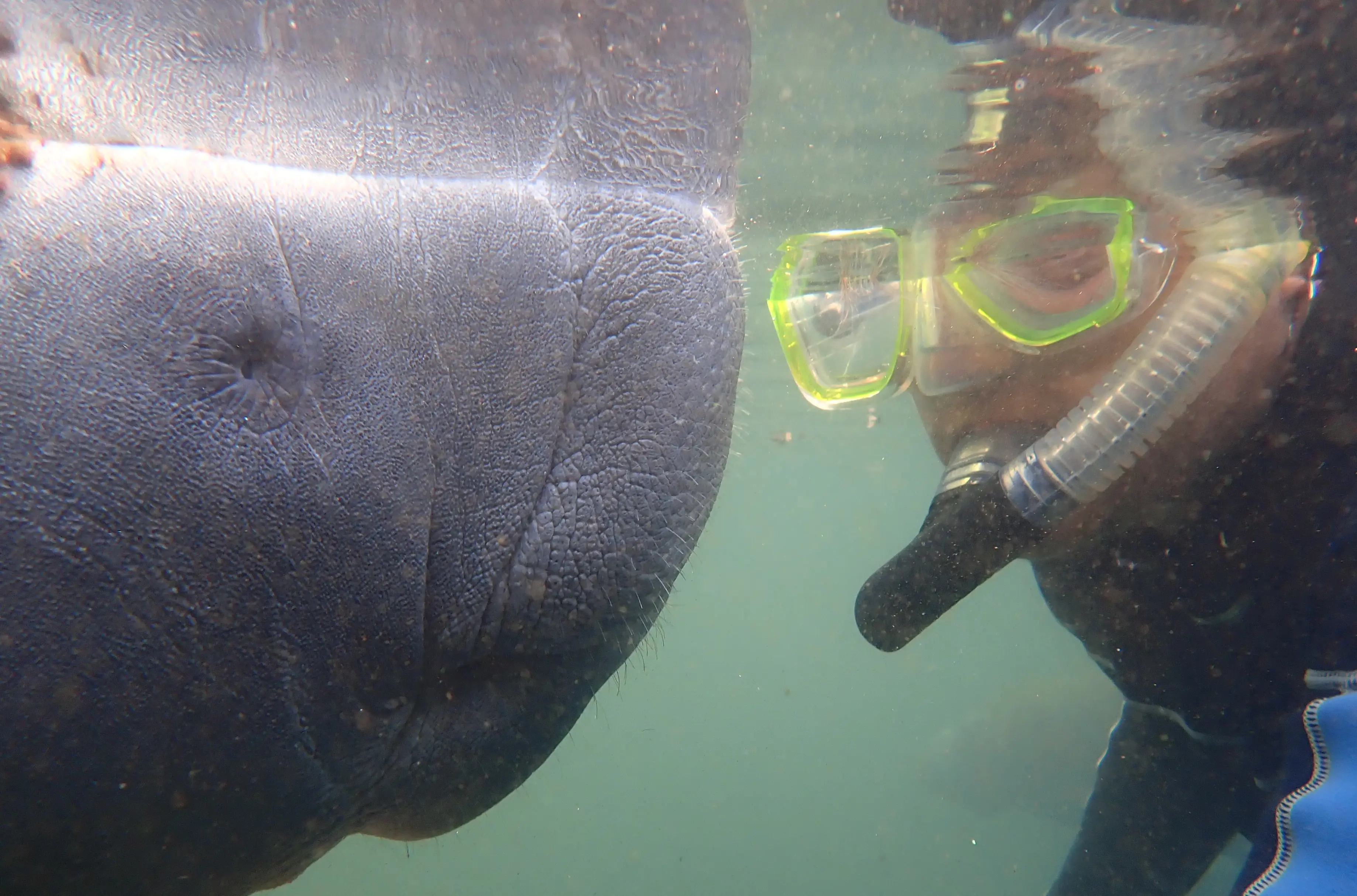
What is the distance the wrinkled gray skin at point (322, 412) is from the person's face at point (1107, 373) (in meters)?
2.09

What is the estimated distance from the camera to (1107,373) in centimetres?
291

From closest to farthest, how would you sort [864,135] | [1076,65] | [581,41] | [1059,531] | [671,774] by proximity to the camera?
[581,41] < [1059,531] < [1076,65] < [864,135] < [671,774]

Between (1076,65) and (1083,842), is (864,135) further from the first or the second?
(1083,842)

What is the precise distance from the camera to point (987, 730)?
15164 mm

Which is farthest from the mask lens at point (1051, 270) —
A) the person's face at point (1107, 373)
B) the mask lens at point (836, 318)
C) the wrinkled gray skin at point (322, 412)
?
the wrinkled gray skin at point (322, 412)

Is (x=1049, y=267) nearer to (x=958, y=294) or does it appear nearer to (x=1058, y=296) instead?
(x=1058, y=296)

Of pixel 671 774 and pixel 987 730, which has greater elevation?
pixel 671 774

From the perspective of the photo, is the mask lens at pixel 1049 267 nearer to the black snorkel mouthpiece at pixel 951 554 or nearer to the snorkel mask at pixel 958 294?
the snorkel mask at pixel 958 294

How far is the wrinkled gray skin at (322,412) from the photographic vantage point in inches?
40.8

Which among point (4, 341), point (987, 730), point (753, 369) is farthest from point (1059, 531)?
point (987, 730)

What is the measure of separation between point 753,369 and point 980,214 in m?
9.36

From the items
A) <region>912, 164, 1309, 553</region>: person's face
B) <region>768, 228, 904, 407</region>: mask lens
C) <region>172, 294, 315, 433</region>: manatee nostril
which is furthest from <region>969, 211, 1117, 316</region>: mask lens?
<region>172, 294, 315, 433</region>: manatee nostril

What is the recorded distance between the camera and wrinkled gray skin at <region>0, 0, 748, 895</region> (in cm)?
104

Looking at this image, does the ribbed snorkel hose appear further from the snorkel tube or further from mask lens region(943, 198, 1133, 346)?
mask lens region(943, 198, 1133, 346)
